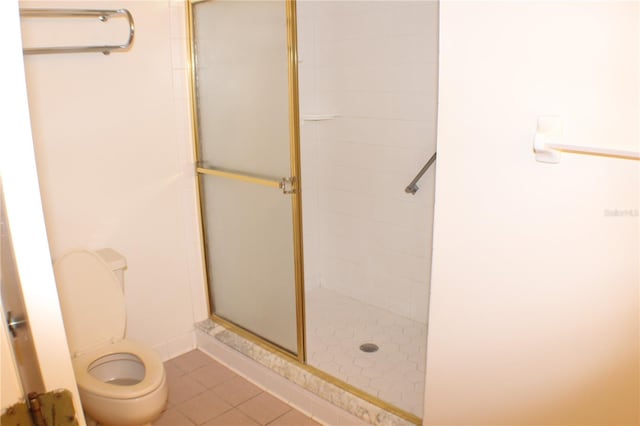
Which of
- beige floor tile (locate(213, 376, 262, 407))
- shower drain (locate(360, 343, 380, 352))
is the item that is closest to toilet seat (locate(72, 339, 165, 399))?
beige floor tile (locate(213, 376, 262, 407))

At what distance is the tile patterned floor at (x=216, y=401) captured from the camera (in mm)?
2340

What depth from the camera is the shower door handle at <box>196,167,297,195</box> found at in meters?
2.30

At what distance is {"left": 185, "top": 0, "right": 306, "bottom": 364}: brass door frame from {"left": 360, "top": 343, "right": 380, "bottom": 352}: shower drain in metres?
0.42

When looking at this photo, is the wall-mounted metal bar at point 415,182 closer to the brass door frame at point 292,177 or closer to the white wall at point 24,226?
the brass door frame at point 292,177

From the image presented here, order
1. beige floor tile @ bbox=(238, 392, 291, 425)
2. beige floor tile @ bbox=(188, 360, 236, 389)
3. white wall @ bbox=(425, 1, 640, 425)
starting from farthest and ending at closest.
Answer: beige floor tile @ bbox=(188, 360, 236, 389) → beige floor tile @ bbox=(238, 392, 291, 425) → white wall @ bbox=(425, 1, 640, 425)

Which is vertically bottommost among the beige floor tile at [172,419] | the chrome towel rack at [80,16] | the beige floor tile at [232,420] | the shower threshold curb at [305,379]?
the beige floor tile at [232,420]

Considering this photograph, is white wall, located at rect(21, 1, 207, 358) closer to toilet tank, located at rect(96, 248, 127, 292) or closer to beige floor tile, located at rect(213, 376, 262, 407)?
toilet tank, located at rect(96, 248, 127, 292)

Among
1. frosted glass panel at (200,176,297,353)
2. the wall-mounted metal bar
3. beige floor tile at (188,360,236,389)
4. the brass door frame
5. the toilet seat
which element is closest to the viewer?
the toilet seat

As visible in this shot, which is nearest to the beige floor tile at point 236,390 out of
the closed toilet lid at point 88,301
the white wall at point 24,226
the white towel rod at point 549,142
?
the closed toilet lid at point 88,301

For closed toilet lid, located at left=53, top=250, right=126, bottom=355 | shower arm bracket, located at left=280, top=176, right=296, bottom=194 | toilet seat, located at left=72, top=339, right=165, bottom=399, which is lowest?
toilet seat, located at left=72, top=339, right=165, bottom=399

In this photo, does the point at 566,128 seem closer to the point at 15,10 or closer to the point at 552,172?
the point at 552,172

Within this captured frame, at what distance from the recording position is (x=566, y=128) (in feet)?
4.33

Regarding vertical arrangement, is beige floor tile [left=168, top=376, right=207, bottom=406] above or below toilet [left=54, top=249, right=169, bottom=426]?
below

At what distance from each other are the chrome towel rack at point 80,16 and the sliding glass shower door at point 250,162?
0.44 meters
